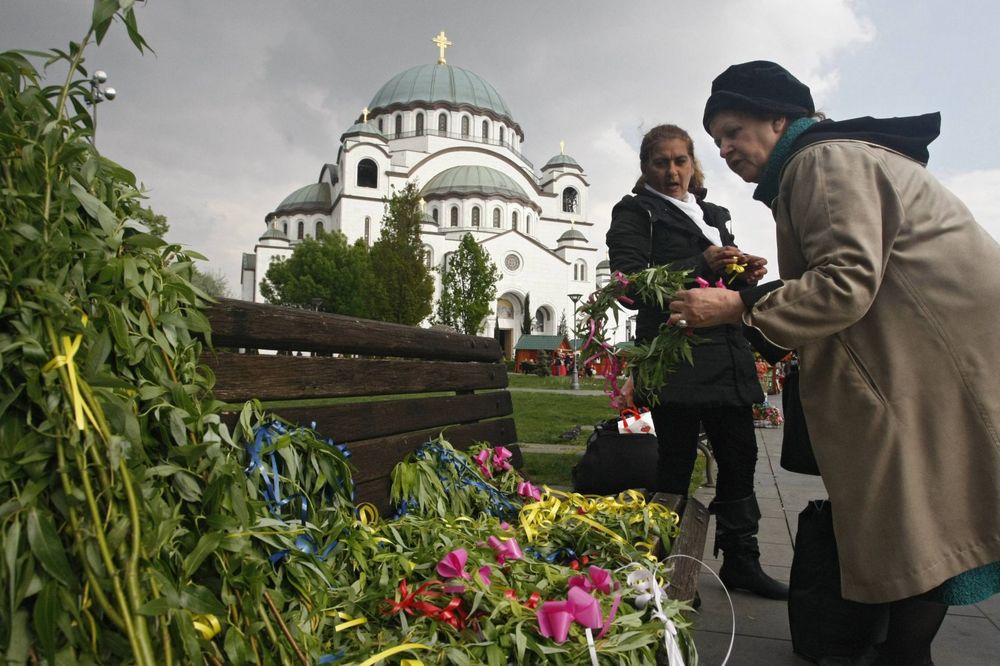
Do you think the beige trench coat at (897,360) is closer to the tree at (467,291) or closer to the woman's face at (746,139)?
the woman's face at (746,139)

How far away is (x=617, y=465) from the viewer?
4.23 m

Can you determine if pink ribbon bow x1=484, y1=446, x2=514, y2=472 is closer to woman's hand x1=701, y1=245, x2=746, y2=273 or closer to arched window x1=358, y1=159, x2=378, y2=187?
woman's hand x1=701, y1=245, x2=746, y2=273

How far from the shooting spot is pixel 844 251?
Result: 2059 mm

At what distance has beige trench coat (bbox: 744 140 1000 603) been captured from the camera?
78.5 inches

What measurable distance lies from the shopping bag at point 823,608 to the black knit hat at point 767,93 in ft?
5.09

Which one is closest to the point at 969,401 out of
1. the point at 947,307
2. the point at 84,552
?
the point at 947,307

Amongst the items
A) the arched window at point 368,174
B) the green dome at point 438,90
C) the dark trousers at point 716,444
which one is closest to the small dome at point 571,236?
the green dome at point 438,90

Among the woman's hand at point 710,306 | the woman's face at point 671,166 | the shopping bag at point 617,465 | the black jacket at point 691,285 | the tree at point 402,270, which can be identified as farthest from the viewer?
the tree at point 402,270

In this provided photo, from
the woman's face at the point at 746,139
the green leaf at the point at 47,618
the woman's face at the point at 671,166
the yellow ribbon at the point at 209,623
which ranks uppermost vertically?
the woman's face at the point at 671,166

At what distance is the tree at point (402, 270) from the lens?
37.7 m

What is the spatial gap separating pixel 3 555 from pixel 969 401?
2.36 meters

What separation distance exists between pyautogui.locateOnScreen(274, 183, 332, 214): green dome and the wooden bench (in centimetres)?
6867

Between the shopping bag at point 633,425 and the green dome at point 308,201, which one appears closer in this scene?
the shopping bag at point 633,425

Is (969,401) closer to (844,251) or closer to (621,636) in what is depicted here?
(844,251)
